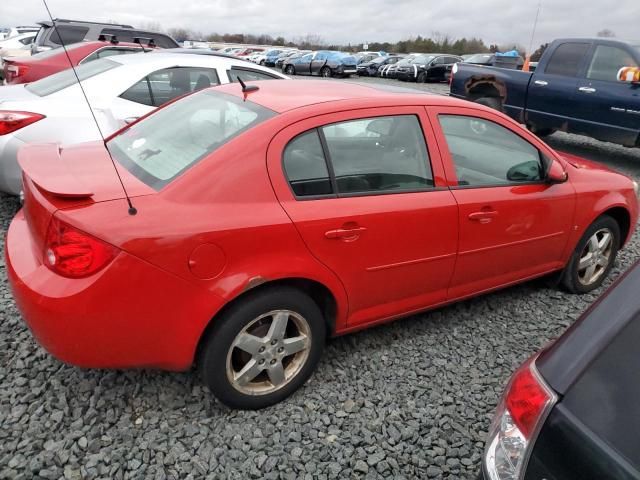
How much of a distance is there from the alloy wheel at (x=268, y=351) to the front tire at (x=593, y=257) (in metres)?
2.32

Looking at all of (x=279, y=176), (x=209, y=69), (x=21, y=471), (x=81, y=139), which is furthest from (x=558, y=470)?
(x=209, y=69)

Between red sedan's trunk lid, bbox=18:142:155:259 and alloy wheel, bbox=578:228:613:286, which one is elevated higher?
red sedan's trunk lid, bbox=18:142:155:259

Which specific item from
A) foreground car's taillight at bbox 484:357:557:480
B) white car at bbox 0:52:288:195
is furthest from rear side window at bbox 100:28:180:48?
foreground car's taillight at bbox 484:357:557:480

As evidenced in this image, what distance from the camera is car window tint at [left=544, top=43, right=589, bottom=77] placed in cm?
786

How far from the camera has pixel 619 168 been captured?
309 inches

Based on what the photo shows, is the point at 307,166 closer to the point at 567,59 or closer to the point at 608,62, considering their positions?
the point at 608,62

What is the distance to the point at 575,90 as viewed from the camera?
7.71 meters

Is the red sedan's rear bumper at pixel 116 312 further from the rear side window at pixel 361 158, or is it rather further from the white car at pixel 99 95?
the white car at pixel 99 95

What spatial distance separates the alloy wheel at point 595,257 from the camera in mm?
3637

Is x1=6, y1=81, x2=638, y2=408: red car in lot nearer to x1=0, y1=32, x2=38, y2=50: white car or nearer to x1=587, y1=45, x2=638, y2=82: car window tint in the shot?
x1=587, y1=45, x2=638, y2=82: car window tint

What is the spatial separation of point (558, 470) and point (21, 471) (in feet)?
6.68

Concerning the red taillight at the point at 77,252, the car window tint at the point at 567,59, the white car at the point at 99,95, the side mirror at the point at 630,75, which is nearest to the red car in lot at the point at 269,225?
the red taillight at the point at 77,252

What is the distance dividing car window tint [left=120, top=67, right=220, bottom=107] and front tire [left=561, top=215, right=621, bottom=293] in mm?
3939

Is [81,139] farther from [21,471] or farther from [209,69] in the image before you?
[21,471]
